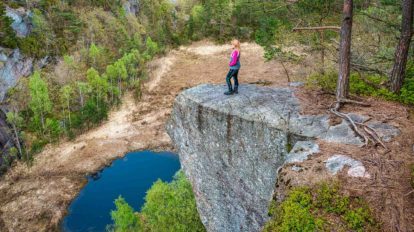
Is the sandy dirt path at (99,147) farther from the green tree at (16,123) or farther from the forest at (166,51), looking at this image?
the green tree at (16,123)

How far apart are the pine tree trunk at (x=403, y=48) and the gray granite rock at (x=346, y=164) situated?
227 inches

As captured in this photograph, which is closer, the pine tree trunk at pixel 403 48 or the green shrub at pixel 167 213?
the pine tree trunk at pixel 403 48

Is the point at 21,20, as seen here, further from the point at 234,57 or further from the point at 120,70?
the point at 234,57

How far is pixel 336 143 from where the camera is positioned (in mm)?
10555

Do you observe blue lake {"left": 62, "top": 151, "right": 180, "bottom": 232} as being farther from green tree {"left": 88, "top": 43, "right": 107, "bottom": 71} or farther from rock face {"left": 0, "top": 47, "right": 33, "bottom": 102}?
green tree {"left": 88, "top": 43, "right": 107, "bottom": 71}

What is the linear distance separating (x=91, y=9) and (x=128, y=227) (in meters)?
44.0

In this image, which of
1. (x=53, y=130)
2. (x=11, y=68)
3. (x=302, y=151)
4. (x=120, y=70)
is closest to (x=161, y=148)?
(x=53, y=130)

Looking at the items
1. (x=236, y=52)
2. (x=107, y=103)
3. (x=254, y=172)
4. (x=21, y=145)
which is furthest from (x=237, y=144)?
(x=107, y=103)

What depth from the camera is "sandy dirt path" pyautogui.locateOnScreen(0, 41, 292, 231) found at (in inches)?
1225

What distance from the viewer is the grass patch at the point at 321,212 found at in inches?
293

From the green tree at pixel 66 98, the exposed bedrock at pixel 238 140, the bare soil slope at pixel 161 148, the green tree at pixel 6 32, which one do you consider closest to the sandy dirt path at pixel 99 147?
the bare soil slope at pixel 161 148

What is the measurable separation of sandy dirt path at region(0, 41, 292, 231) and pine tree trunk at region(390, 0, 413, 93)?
15.6 m

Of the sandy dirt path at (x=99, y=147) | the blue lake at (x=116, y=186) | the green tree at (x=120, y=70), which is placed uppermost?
the green tree at (x=120, y=70)

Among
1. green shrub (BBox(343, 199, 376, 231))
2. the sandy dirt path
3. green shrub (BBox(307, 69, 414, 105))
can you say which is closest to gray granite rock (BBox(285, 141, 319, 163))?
green shrub (BBox(343, 199, 376, 231))
